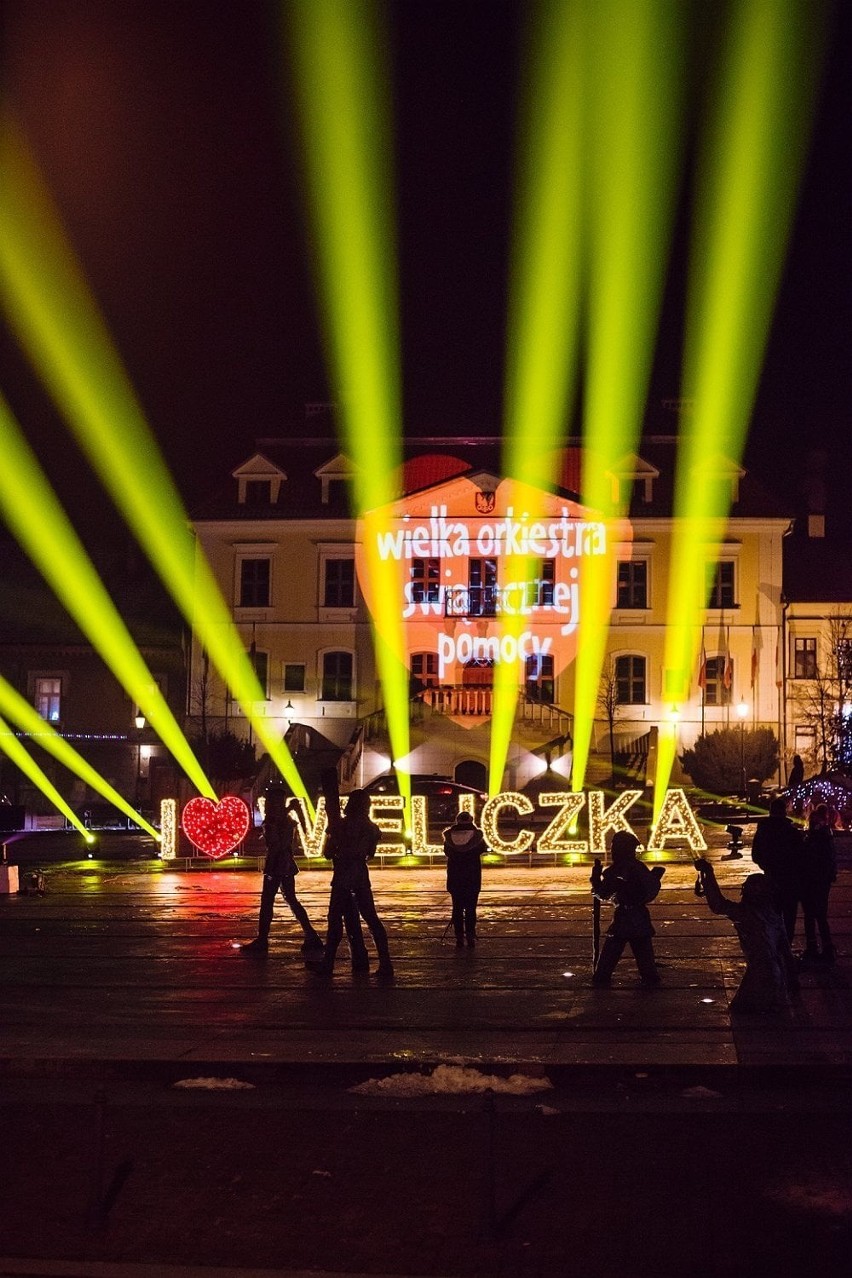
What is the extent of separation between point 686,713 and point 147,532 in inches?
811

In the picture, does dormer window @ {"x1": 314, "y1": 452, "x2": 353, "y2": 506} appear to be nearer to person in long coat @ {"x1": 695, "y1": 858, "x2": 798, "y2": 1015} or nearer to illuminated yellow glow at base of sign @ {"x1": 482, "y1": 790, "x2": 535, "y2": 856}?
illuminated yellow glow at base of sign @ {"x1": 482, "y1": 790, "x2": 535, "y2": 856}

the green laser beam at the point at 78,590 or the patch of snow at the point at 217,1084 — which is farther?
the green laser beam at the point at 78,590

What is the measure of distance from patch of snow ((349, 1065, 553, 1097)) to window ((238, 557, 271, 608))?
40.5m

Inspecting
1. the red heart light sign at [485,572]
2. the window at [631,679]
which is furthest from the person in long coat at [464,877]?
the window at [631,679]

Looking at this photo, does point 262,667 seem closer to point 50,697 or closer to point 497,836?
point 50,697

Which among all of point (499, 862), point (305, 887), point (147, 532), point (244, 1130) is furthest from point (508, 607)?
point (244, 1130)

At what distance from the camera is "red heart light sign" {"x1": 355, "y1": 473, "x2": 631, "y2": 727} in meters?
46.4

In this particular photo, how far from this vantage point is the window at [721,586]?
155 ft

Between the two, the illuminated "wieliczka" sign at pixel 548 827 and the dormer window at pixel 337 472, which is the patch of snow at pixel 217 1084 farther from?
the dormer window at pixel 337 472

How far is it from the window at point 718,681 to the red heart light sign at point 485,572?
477 cm

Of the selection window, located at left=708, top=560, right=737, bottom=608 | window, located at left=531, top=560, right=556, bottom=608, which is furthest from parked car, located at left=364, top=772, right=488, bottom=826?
window, located at left=708, top=560, right=737, bottom=608

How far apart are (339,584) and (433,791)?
610 inches

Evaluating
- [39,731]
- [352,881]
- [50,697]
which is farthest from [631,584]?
[352,881]

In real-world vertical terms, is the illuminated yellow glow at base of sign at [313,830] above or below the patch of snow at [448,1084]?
above
